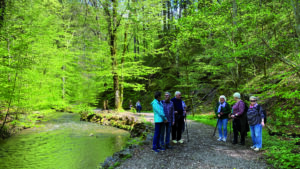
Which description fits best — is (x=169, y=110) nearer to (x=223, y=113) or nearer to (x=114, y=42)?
(x=223, y=113)

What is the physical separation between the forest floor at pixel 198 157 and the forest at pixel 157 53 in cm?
139

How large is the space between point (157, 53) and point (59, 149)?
1043cm

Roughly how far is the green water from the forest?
3.55 ft

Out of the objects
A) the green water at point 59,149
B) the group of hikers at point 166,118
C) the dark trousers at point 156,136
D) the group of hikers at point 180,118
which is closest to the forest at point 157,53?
the group of hikers at point 180,118

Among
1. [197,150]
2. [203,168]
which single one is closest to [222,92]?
[197,150]

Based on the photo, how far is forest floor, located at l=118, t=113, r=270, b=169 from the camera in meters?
4.62

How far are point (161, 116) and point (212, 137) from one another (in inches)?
131

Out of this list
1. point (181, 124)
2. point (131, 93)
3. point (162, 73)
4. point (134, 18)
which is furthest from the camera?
point (131, 93)

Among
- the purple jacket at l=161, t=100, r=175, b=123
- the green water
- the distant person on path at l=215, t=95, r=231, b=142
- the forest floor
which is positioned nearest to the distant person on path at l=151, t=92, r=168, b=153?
the purple jacket at l=161, t=100, r=175, b=123

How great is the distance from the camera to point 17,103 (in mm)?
8148

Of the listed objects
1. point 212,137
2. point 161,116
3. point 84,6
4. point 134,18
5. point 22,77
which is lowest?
point 212,137

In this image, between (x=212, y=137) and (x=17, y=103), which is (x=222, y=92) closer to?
(x=212, y=137)

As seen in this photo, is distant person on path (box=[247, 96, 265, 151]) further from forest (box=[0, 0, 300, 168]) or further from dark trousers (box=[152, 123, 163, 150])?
dark trousers (box=[152, 123, 163, 150])

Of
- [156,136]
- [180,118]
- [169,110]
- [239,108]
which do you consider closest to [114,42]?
[180,118]
